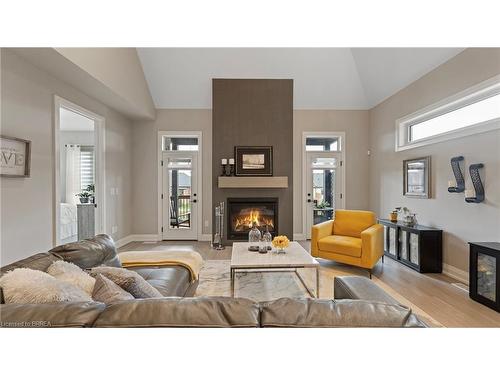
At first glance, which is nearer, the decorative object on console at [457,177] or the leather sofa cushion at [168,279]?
the leather sofa cushion at [168,279]

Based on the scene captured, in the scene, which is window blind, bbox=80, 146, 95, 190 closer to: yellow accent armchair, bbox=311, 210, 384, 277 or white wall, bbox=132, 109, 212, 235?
white wall, bbox=132, 109, 212, 235

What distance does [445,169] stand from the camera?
3947 millimetres

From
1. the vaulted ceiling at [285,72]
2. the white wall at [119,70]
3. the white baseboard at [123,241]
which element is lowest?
the white baseboard at [123,241]

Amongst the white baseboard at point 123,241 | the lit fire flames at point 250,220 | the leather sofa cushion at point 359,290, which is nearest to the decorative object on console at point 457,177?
the leather sofa cushion at point 359,290

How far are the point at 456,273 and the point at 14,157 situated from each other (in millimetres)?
5267

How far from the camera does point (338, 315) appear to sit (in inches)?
42.8

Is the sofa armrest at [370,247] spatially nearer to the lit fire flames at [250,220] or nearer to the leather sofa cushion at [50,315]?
the lit fire flames at [250,220]

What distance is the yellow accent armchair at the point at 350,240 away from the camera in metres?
3.81

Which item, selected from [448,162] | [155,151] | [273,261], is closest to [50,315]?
[273,261]

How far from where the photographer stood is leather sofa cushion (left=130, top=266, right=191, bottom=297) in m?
2.20

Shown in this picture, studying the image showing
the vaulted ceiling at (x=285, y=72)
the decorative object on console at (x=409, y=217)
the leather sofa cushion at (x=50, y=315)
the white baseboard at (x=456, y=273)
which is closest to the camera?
the leather sofa cushion at (x=50, y=315)

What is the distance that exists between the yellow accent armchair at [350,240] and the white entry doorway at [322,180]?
5.57 ft
